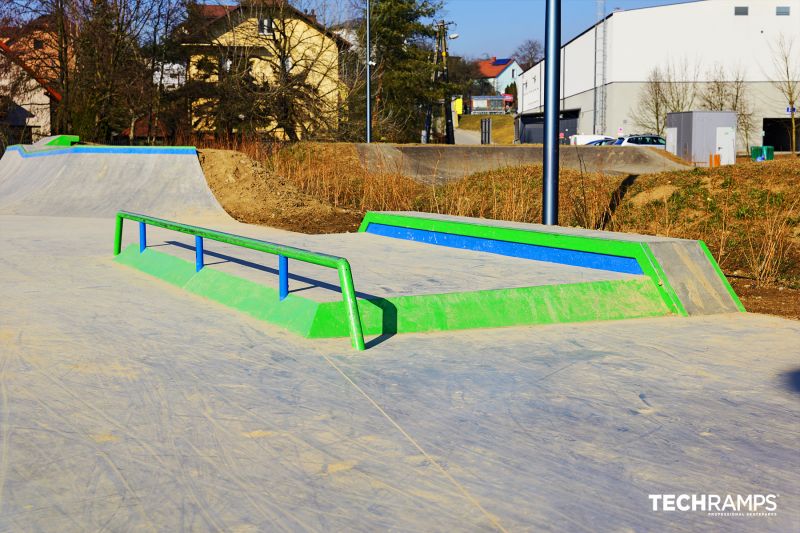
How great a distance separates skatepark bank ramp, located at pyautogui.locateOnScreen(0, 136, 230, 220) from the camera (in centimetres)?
1917

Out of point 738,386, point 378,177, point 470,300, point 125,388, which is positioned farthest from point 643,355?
point 378,177

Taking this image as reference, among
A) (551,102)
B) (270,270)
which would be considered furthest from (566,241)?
(270,270)

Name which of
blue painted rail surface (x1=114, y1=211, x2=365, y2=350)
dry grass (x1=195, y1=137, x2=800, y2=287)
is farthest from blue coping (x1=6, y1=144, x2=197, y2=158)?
blue painted rail surface (x1=114, y1=211, x2=365, y2=350)

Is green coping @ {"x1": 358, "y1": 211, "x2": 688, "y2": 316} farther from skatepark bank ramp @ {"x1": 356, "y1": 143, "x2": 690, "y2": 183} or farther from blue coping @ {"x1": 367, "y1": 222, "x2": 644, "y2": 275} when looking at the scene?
skatepark bank ramp @ {"x1": 356, "y1": 143, "x2": 690, "y2": 183}

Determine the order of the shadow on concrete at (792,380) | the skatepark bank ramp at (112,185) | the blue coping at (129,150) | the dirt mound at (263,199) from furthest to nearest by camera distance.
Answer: the blue coping at (129,150) < the skatepark bank ramp at (112,185) < the dirt mound at (263,199) < the shadow on concrete at (792,380)

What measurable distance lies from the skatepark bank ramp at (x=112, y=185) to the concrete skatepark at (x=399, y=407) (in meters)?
10.6

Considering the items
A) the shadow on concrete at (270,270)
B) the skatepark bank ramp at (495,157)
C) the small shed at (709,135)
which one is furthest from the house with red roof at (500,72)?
the shadow on concrete at (270,270)

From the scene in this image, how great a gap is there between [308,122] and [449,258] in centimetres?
2695

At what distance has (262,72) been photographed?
118 feet

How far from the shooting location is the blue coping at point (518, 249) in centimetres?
805

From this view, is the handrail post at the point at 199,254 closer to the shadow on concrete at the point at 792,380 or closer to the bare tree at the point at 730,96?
the shadow on concrete at the point at 792,380

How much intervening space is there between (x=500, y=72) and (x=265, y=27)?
443 feet

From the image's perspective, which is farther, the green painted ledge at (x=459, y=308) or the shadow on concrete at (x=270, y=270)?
the shadow on concrete at (x=270, y=270)

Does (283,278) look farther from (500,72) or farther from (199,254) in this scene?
(500,72)
